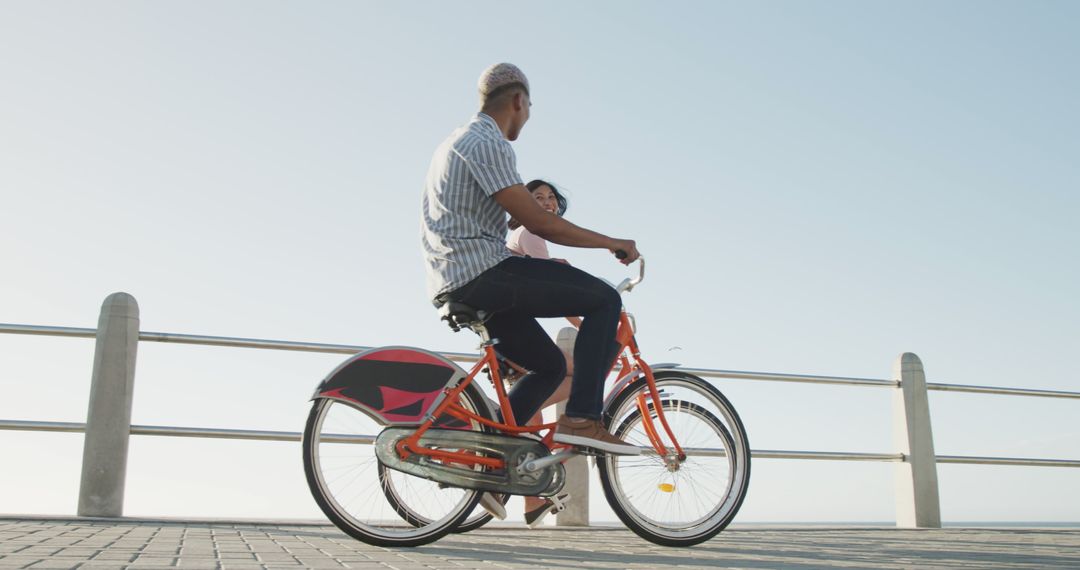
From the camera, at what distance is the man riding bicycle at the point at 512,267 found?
3881mm

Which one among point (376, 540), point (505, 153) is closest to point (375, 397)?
point (376, 540)

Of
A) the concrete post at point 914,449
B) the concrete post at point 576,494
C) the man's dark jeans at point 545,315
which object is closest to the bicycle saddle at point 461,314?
the man's dark jeans at point 545,315

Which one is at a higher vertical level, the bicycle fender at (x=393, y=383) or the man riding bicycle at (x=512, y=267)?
the man riding bicycle at (x=512, y=267)

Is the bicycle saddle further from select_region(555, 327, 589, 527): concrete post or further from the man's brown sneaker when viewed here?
select_region(555, 327, 589, 527): concrete post

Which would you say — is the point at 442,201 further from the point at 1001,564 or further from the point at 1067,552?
the point at 1067,552

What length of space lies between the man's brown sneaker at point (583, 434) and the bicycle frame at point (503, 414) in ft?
0.19

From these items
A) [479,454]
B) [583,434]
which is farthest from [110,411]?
[583,434]

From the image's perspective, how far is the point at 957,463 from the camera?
A: 7.39m

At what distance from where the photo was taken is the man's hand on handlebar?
4089 millimetres

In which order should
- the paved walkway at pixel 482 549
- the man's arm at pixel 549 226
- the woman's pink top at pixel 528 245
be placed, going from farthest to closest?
1. the woman's pink top at pixel 528 245
2. the man's arm at pixel 549 226
3. the paved walkway at pixel 482 549

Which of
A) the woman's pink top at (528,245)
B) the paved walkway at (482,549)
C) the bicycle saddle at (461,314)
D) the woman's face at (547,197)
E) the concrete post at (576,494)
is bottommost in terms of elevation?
the paved walkway at (482,549)

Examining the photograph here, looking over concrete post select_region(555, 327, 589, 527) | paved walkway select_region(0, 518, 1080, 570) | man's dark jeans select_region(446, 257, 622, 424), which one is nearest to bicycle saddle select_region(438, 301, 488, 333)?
man's dark jeans select_region(446, 257, 622, 424)

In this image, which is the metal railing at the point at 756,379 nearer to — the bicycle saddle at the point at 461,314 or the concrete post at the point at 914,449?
the concrete post at the point at 914,449

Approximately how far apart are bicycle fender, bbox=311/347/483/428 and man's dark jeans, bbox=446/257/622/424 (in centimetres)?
27
